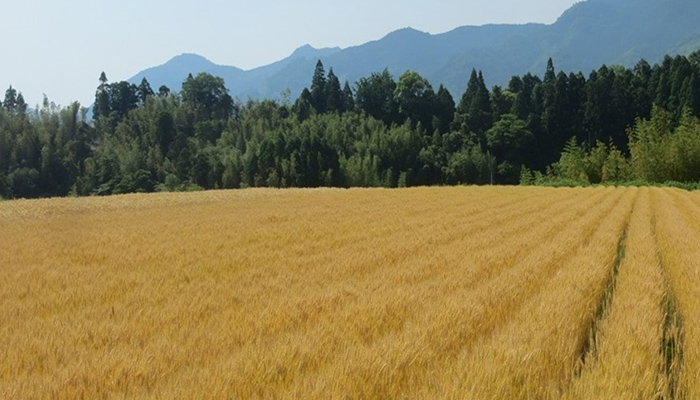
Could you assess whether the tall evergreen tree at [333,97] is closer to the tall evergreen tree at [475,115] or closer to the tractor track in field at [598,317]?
the tall evergreen tree at [475,115]

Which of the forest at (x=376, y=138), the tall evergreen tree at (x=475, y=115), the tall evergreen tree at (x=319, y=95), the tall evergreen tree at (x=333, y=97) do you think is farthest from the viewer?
the tall evergreen tree at (x=319, y=95)

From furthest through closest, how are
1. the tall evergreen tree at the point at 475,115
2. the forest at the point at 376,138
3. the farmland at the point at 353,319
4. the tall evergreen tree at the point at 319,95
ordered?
the tall evergreen tree at the point at 319,95
the tall evergreen tree at the point at 475,115
the forest at the point at 376,138
the farmland at the point at 353,319

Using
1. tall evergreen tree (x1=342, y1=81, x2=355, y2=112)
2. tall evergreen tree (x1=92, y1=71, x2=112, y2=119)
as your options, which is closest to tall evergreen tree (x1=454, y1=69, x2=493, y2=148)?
tall evergreen tree (x1=342, y1=81, x2=355, y2=112)

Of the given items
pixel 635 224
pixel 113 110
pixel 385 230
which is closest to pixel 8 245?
A: pixel 385 230

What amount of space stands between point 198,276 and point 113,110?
133 metres

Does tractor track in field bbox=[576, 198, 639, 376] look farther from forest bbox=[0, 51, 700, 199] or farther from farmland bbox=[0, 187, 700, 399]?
forest bbox=[0, 51, 700, 199]

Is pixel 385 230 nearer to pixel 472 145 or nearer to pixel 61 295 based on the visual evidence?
pixel 61 295

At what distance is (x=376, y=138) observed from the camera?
83.2 m

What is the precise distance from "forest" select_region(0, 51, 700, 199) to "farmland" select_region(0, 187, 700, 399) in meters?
59.4

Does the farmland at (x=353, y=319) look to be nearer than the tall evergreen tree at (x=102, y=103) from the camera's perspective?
Yes

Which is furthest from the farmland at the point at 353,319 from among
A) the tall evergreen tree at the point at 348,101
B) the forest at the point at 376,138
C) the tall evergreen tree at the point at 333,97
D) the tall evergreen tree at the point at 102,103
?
the tall evergreen tree at the point at 102,103

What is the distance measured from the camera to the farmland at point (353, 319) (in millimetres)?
3576

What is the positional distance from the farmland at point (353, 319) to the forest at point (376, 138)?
59.4 metres

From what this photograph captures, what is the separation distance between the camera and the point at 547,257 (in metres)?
8.91
